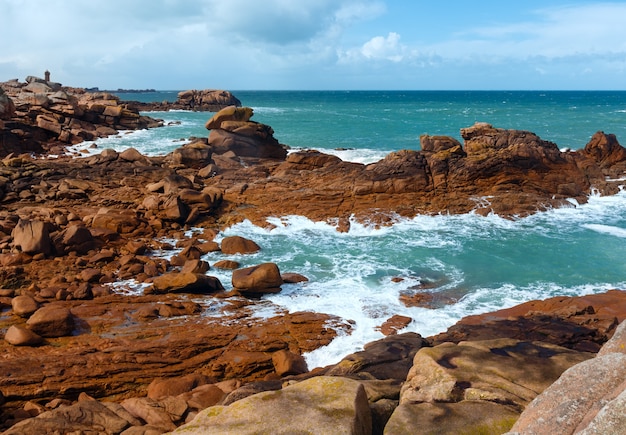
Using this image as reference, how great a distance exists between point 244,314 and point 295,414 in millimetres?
9002

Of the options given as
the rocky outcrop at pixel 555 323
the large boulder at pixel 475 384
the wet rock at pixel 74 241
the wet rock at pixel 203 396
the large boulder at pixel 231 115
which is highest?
the large boulder at pixel 231 115

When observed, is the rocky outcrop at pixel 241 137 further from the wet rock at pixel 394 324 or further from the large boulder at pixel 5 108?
the wet rock at pixel 394 324

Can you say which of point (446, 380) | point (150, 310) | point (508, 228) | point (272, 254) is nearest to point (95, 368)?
point (150, 310)

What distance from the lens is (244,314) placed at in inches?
579

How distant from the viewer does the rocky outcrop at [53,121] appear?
38.5 meters

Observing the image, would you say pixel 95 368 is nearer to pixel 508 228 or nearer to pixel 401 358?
pixel 401 358

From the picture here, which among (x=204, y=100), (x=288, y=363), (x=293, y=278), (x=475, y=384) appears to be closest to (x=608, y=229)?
(x=293, y=278)

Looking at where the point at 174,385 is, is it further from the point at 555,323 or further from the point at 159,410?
the point at 555,323

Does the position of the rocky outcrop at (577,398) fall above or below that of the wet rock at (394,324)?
above

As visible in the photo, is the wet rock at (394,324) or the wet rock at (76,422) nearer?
the wet rock at (76,422)

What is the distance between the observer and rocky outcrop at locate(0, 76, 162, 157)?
126 feet

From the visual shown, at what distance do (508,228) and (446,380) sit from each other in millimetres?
19169

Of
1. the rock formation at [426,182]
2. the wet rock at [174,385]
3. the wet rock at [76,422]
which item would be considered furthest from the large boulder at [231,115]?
the wet rock at [76,422]

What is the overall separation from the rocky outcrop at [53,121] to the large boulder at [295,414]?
36.6 metres
